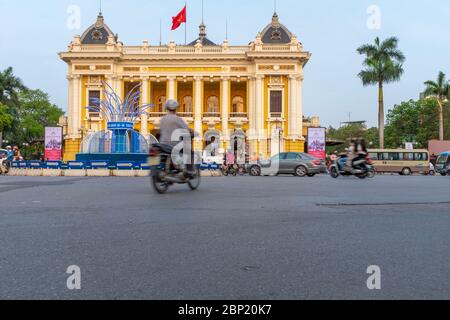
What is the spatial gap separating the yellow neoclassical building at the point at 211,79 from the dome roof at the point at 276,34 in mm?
109

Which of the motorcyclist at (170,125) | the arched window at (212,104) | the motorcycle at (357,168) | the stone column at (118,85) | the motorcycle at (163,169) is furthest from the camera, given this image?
the arched window at (212,104)

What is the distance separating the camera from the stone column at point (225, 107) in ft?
164

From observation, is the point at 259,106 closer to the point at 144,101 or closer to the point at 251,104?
the point at 251,104

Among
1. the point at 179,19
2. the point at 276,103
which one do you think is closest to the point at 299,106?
the point at 276,103

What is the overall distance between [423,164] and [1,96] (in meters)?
42.9

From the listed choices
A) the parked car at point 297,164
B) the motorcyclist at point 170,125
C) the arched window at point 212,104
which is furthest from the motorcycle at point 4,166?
the arched window at point 212,104

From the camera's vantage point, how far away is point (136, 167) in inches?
1007

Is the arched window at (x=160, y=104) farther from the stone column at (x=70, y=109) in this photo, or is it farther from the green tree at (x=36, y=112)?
the green tree at (x=36, y=112)

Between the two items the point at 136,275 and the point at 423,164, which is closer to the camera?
the point at 136,275

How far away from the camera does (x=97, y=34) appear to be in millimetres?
52406

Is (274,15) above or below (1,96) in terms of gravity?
above

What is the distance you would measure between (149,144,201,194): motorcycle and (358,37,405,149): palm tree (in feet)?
125
